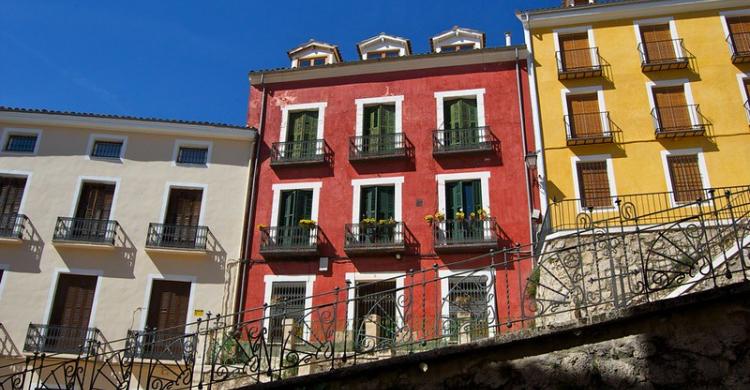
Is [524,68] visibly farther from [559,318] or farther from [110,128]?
[110,128]

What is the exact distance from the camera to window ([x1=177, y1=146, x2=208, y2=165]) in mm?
21141

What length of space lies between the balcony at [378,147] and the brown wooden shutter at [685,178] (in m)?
8.49

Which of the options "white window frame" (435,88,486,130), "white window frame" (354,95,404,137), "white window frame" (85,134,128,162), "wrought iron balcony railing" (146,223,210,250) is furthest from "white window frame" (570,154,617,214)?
"white window frame" (85,134,128,162)

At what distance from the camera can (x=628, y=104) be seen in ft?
62.8

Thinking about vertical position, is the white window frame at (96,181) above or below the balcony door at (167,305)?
above

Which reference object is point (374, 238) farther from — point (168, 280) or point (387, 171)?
point (168, 280)

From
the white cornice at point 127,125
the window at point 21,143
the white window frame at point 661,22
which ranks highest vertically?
the white window frame at point 661,22

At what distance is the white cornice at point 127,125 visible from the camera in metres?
21.1

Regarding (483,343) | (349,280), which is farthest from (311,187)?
(483,343)

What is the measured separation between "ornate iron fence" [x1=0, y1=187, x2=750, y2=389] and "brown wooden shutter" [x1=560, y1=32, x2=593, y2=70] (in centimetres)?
562

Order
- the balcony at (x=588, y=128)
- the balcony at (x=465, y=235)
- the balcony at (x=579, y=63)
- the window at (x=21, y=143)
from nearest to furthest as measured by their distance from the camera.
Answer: the balcony at (x=465, y=235)
the balcony at (x=588, y=128)
the balcony at (x=579, y=63)
the window at (x=21, y=143)

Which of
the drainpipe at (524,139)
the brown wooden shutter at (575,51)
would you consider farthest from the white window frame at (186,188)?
the brown wooden shutter at (575,51)

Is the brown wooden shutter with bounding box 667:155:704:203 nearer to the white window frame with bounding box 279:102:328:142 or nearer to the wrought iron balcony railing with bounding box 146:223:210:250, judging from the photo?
the white window frame with bounding box 279:102:328:142

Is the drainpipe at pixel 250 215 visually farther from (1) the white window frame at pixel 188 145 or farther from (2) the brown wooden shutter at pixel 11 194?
(2) the brown wooden shutter at pixel 11 194
